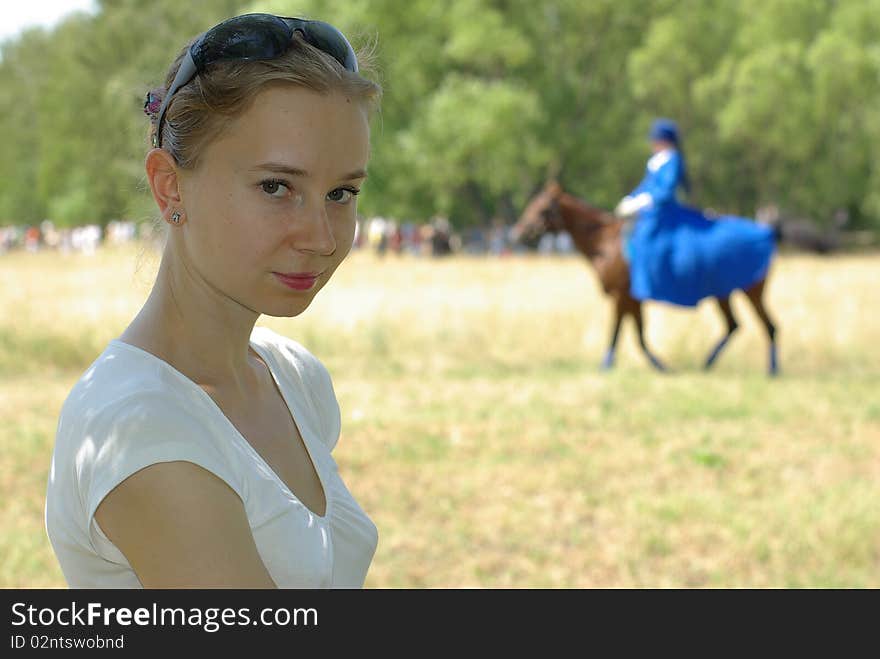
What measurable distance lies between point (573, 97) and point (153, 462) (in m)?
38.3

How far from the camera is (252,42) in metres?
1.49

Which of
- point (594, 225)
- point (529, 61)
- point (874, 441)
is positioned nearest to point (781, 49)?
point (529, 61)

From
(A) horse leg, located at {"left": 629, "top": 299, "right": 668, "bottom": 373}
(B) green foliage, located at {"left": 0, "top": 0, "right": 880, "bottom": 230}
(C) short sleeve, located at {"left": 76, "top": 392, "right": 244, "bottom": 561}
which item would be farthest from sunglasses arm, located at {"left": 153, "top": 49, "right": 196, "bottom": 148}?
(B) green foliage, located at {"left": 0, "top": 0, "right": 880, "bottom": 230}

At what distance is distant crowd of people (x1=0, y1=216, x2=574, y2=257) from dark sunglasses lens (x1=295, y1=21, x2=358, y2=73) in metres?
32.0

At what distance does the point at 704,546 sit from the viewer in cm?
603

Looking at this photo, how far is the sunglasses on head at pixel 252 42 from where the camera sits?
1.49 meters

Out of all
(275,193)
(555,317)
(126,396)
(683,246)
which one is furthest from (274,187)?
(555,317)

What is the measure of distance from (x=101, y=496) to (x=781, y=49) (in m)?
42.6

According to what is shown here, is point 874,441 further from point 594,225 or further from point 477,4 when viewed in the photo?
point 477,4

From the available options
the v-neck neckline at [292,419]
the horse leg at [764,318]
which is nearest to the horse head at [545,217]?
the horse leg at [764,318]

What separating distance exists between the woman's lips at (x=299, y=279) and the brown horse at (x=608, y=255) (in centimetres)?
1095

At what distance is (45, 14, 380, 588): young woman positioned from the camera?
1.33m

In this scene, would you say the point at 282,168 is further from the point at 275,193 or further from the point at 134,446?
the point at 134,446

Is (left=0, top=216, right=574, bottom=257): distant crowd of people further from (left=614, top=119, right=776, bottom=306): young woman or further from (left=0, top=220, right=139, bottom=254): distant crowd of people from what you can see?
(left=614, top=119, right=776, bottom=306): young woman
